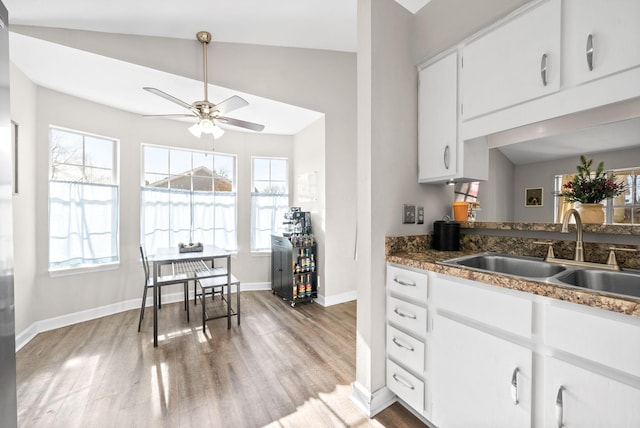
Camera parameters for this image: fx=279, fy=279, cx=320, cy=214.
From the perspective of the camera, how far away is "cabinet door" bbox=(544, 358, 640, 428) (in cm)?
90

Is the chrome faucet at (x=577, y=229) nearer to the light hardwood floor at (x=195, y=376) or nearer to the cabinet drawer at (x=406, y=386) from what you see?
the cabinet drawer at (x=406, y=386)

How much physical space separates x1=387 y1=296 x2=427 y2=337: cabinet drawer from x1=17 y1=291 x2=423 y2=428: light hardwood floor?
57 centimetres

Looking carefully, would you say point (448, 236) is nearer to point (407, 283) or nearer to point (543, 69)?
point (407, 283)

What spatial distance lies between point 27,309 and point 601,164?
183 inches

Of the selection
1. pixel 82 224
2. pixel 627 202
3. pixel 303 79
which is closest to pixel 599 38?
pixel 627 202

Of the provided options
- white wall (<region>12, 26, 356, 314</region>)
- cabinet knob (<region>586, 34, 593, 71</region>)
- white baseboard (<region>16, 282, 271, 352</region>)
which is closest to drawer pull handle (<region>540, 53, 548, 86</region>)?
cabinet knob (<region>586, 34, 593, 71</region>)

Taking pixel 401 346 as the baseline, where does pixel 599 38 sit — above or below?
above

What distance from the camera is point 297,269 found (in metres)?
3.73

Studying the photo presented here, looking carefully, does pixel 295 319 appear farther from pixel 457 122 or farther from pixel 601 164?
pixel 601 164

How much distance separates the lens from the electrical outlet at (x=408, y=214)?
1.91 metres

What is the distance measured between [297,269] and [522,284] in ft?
9.41

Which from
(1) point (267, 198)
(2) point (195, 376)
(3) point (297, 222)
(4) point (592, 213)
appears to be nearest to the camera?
(4) point (592, 213)

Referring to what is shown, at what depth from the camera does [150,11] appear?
7.68 ft

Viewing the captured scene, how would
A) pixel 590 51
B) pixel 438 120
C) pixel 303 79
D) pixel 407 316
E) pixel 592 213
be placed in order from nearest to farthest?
pixel 590 51, pixel 592 213, pixel 407 316, pixel 438 120, pixel 303 79
